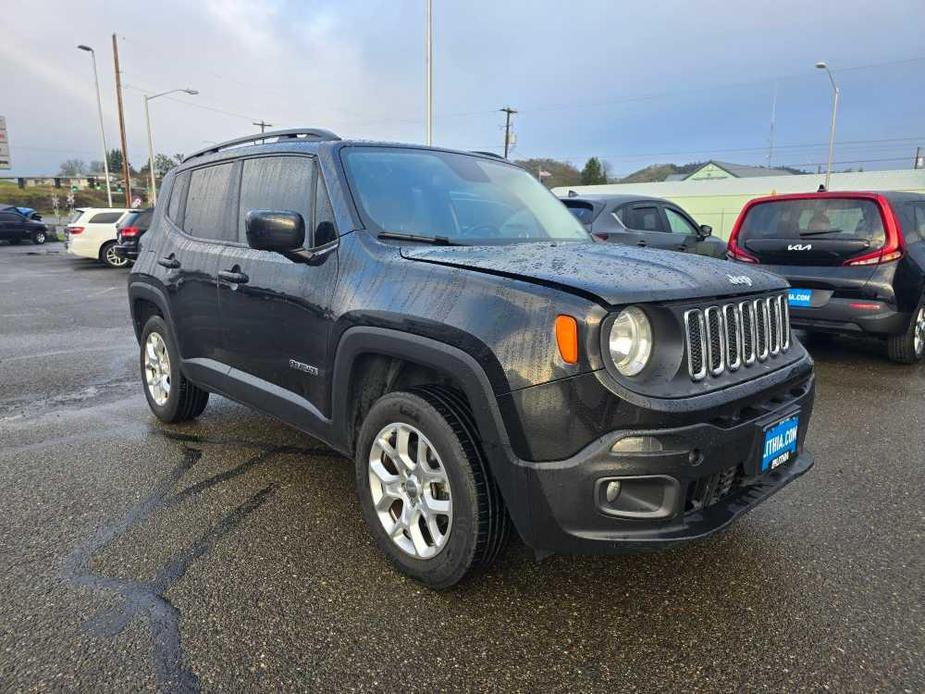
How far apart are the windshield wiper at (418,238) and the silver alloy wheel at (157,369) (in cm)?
244

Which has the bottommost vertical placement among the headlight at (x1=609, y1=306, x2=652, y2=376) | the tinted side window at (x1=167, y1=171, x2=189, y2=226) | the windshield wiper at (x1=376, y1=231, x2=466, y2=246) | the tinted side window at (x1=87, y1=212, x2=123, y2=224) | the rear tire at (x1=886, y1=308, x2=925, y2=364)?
the rear tire at (x1=886, y1=308, x2=925, y2=364)

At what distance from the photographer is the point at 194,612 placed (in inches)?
98.4

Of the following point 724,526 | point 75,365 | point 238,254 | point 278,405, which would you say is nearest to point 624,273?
point 724,526

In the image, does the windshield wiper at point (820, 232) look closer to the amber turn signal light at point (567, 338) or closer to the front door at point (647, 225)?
the front door at point (647, 225)

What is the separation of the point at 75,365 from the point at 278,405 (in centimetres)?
447

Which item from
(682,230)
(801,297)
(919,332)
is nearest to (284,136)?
(801,297)

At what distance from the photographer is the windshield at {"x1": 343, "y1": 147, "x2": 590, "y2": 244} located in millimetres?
3170

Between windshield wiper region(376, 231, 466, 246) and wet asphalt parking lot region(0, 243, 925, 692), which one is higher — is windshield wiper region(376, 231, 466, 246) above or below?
above

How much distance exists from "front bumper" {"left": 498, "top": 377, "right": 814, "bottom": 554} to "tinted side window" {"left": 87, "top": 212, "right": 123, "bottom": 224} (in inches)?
764

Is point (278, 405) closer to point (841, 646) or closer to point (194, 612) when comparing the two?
point (194, 612)

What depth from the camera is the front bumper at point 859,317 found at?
6148 millimetres

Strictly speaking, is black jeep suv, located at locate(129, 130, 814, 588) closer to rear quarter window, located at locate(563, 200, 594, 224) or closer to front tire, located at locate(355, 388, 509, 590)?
front tire, located at locate(355, 388, 509, 590)

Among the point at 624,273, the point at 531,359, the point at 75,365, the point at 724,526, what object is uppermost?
the point at 624,273

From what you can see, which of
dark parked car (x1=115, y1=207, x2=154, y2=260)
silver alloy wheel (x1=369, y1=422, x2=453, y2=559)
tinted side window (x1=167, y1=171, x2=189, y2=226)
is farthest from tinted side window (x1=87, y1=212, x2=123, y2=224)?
silver alloy wheel (x1=369, y1=422, x2=453, y2=559)
